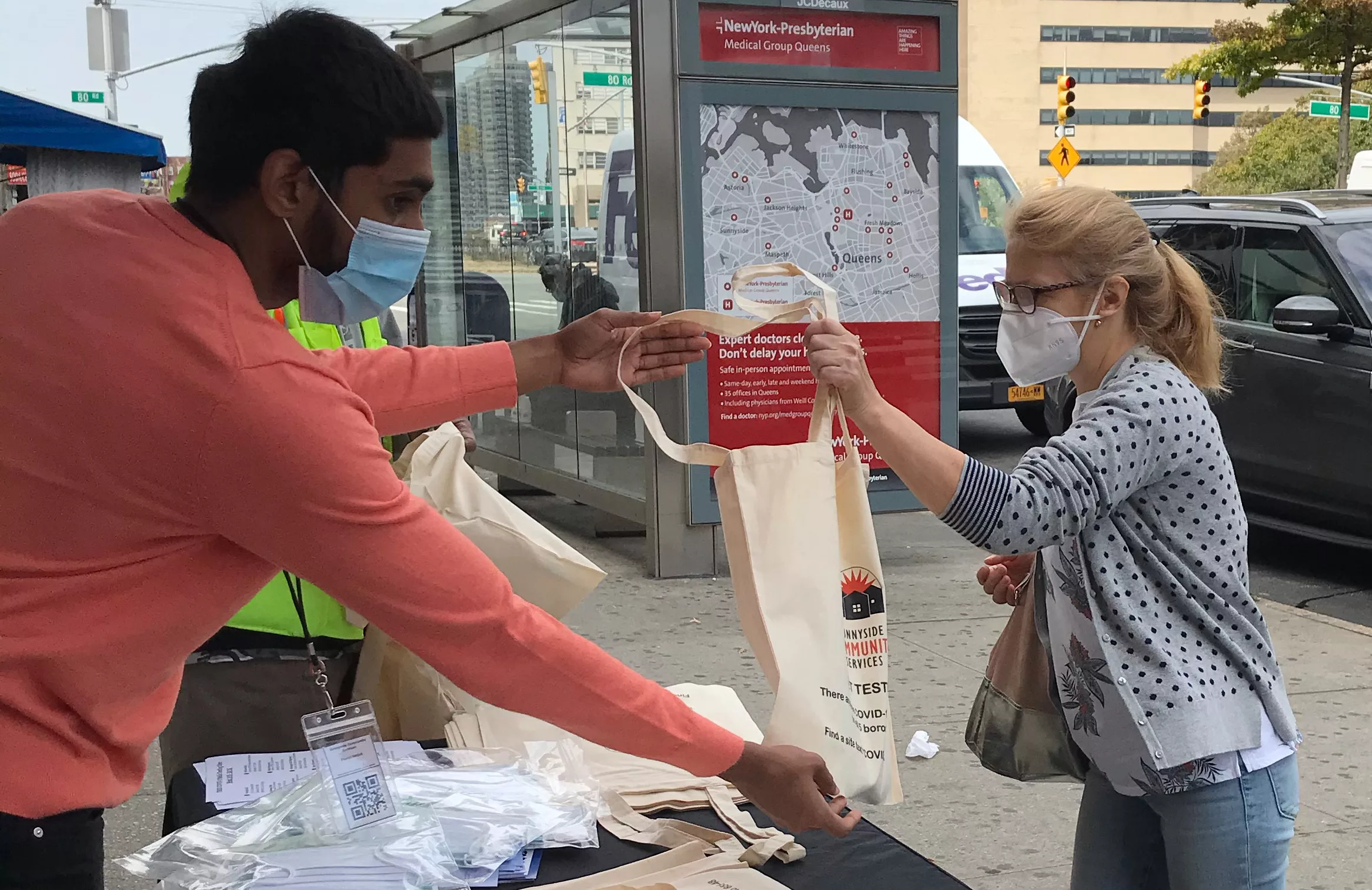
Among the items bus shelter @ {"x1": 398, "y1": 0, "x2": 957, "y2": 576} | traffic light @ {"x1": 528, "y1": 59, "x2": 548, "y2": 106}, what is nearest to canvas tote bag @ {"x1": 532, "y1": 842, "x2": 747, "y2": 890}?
bus shelter @ {"x1": 398, "y1": 0, "x2": 957, "y2": 576}

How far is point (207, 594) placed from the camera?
167 centimetres

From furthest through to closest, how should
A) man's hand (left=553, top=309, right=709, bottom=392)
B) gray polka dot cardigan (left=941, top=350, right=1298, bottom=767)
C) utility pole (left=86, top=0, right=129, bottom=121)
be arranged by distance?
1. utility pole (left=86, top=0, right=129, bottom=121)
2. man's hand (left=553, top=309, right=709, bottom=392)
3. gray polka dot cardigan (left=941, top=350, right=1298, bottom=767)

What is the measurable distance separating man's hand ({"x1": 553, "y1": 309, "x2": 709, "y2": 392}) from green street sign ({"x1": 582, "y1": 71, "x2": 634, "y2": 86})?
427 cm

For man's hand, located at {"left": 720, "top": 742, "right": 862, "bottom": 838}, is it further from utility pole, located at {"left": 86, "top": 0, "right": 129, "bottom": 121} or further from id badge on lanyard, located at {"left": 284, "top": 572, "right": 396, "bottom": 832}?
utility pole, located at {"left": 86, "top": 0, "right": 129, "bottom": 121}

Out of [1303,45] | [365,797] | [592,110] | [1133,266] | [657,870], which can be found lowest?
[657,870]

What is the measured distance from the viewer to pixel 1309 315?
681 cm

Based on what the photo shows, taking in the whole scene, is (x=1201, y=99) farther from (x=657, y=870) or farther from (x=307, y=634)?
(x=657, y=870)

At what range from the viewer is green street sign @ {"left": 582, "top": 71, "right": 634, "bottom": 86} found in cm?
677

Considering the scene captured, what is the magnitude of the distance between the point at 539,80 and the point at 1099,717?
6508mm

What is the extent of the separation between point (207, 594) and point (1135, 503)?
4.43ft

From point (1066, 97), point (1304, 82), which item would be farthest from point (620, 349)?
point (1304, 82)

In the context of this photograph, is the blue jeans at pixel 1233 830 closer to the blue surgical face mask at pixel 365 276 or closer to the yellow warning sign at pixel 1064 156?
the blue surgical face mask at pixel 365 276

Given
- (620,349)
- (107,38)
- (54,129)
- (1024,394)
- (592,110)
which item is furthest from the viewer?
(107,38)

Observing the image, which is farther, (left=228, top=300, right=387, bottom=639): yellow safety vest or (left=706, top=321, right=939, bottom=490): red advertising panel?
(left=706, top=321, right=939, bottom=490): red advertising panel
